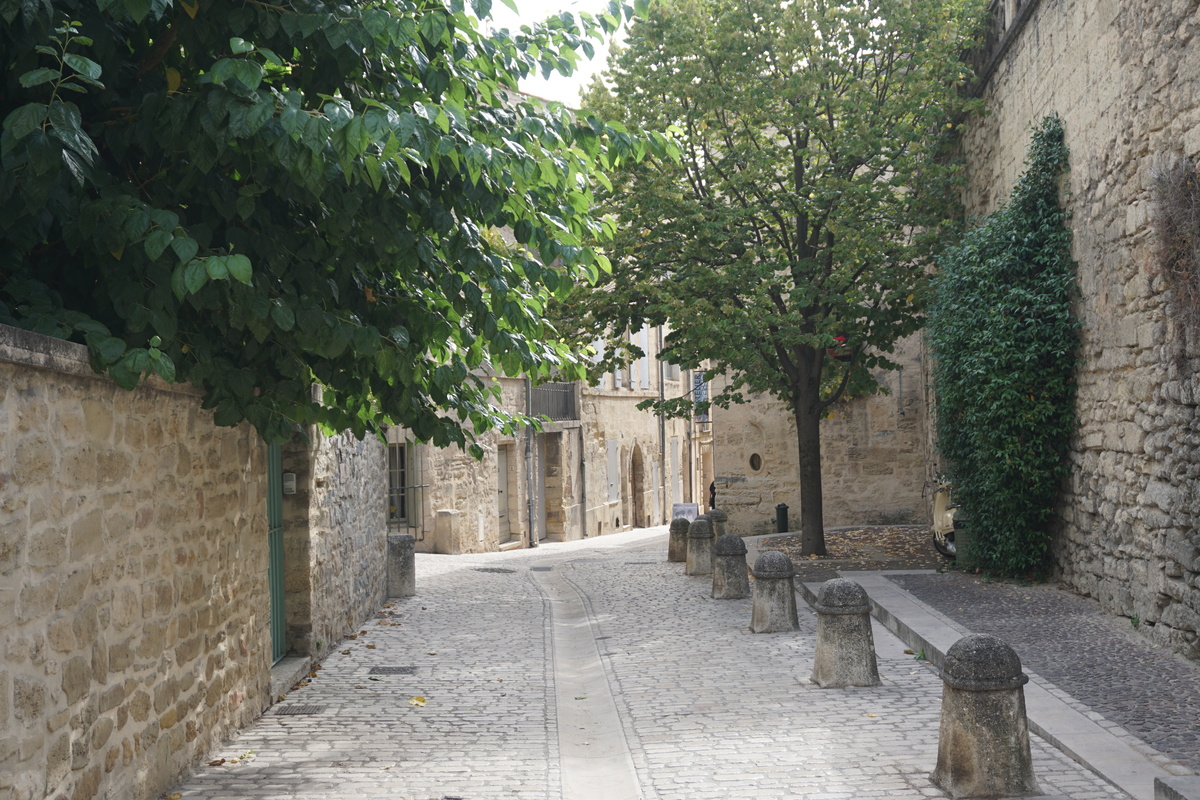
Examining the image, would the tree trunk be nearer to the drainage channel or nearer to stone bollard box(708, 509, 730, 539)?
stone bollard box(708, 509, 730, 539)

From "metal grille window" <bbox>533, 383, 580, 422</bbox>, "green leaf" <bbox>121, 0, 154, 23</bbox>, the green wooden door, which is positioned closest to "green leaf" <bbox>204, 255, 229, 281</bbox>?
"green leaf" <bbox>121, 0, 154, 23</bbox>

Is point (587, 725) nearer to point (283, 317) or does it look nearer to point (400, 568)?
point (283, 317)

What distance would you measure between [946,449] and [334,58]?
883 cm

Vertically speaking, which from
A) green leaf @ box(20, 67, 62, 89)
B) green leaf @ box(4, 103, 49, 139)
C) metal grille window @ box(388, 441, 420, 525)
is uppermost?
green leaf @ box(20, 67, 62, 89)

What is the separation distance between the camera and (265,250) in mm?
4789

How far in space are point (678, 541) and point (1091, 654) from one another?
8.69m

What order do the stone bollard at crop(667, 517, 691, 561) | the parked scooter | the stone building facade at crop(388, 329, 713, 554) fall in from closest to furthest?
the parked scooter → the stone bollard at crop(667, 517, 691, 561) → the stone building facade at crop(388, 329, 713, 554)

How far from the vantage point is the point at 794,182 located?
45.7ft

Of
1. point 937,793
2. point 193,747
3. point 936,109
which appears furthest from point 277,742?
point 936,109

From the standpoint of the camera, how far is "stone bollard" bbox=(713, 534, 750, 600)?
11.1 m

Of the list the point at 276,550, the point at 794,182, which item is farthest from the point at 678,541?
the point at 276,550

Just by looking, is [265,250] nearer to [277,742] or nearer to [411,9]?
[411,9]

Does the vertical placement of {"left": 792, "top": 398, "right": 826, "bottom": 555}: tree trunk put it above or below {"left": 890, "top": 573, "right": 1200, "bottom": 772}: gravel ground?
above

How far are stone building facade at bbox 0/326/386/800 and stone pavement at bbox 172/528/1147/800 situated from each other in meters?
0.44
